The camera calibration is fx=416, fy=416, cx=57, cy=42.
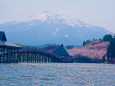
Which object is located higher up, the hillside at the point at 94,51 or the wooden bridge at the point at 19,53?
the hillside at the point at 94,51

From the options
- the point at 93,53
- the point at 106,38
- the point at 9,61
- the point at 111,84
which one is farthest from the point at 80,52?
the point at 111,84

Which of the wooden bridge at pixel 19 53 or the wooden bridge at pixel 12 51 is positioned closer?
the wooden bridge at pixel 12 51

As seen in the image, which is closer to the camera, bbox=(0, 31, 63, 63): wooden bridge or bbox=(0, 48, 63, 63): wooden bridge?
bbox=(0, 31, 63, 63): wooden bridge

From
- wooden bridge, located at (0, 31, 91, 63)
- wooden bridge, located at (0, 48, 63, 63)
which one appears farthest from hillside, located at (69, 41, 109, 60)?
wooden bridge, located at (0, 48, 63, 63)

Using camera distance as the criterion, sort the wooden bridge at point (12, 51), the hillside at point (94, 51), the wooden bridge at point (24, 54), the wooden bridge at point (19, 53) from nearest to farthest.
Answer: the wooden bridge at point (12, 51), the wooden bridge at point (24, 54), the wooden bridge at point (19, 53), the hillside at point (94, 51)

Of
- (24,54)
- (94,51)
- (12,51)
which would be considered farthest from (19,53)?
(94,51)

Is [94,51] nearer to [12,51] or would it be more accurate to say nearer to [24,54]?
[24,54]

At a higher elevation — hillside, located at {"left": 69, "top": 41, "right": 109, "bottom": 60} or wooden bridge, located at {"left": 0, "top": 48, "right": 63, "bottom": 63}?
hillside, located at {"left": 69, "top": 41, "right": 109, "bottom": 60}

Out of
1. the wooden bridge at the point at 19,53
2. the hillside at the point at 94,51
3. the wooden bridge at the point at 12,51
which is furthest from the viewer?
the hillside at the point at 94,51

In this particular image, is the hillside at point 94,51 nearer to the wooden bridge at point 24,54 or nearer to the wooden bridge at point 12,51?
the wooden bridge at point 24,54

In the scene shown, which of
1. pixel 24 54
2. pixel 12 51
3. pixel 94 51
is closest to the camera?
pixel 12 51

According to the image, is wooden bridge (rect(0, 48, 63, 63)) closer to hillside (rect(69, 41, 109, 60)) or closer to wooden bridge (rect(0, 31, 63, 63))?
wooden bridge (rect(0, 31, 63, 63))

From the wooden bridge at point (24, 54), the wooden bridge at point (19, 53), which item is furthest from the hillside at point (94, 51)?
the wooden bridge at point (19, 53)

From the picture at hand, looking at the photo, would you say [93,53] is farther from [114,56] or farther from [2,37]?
[2,37]
